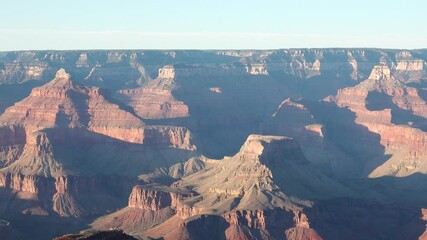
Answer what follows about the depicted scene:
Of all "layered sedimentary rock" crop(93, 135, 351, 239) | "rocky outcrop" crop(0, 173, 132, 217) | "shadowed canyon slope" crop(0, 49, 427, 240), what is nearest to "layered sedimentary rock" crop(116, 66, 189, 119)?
"shadowed canyon slope" crop(0, 49, 427, 240)

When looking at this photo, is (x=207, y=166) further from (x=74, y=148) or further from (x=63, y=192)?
(x=74, y=148)

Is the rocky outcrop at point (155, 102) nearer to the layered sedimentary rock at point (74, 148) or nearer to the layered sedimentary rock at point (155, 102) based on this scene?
the layered sedimentary rock at point (155, 102)

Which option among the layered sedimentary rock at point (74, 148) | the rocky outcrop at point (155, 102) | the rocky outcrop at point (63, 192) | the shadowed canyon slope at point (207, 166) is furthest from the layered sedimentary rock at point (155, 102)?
the rocky outcrop at point (63, 192)

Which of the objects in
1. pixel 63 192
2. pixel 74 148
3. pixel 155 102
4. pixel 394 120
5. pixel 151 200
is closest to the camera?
pixel 151 200

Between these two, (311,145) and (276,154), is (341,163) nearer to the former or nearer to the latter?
(311,145)

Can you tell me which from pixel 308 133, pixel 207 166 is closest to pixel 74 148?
pixel 207 166

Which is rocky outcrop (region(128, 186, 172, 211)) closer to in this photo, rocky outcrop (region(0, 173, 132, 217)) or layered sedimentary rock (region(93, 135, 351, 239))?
layered sedimentary rock (region(93, 135, 351, 239))

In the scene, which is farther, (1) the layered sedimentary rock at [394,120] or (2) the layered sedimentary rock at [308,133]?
(2) the layered sedimentary rock at [308,133]

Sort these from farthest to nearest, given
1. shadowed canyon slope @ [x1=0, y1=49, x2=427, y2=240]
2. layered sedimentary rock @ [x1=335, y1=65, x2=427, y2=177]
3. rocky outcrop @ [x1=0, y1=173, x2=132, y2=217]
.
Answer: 1. layered sedimentary rock @ [x1=335, y1=65, x2=427, y2=177]
2. rocky outcrop @ [x1=0, y1=173, x2=132, y2=217]
3. shadowed canyon slope @ [x1=0, y1=49, x2=427, y2=240]

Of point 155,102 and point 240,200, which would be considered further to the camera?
point 155,102
